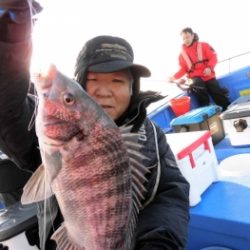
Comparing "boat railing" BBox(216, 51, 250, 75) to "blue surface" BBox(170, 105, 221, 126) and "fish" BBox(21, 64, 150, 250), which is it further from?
"fish" BBox(21, 64, 150, 250)

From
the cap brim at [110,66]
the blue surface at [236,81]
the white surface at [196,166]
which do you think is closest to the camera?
the cap brim at [110,66]

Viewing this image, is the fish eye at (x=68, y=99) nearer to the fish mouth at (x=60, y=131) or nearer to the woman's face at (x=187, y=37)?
the fish mouth at (x=60, y=131)

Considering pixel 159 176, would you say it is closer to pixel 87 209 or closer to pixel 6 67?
pixel 87 209

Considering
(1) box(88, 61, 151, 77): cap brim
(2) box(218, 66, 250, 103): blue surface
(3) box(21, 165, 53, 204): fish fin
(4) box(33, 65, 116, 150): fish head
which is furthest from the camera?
(2) box(218, 66, 250, 103): blue surface

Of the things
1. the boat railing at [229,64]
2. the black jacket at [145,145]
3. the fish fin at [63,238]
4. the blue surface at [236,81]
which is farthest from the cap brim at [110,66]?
the boat railing at [229,64]

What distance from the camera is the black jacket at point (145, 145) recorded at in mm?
1150

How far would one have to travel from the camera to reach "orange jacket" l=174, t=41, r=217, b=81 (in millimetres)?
7379

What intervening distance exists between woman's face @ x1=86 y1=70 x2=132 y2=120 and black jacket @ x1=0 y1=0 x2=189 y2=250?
0.13 m

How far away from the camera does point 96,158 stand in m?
1.05

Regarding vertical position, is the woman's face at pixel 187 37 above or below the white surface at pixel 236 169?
above

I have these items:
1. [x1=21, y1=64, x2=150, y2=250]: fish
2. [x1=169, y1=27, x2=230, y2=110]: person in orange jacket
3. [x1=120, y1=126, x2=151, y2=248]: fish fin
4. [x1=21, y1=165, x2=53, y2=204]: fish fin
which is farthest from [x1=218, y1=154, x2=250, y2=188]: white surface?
[x1=169, y1=27, x2=230, y2=110]: person in orange jacket

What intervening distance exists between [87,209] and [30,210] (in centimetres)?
88

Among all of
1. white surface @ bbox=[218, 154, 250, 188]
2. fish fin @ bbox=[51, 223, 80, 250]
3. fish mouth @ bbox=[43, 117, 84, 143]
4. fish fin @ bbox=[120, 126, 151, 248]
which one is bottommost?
white surface @ bbox=[218, 154, 250, 188]

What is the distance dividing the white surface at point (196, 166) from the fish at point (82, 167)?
130 centimetres
